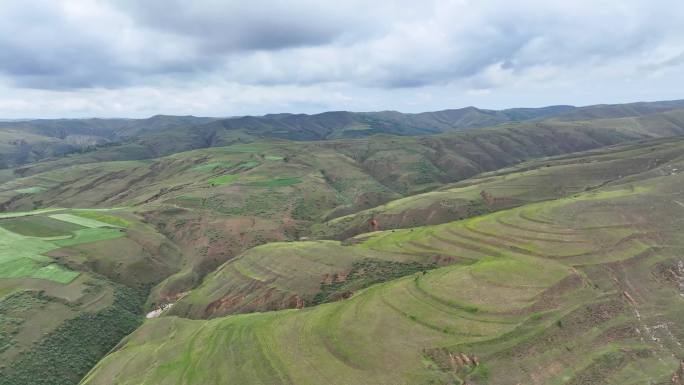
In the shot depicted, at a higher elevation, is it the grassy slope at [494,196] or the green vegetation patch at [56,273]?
the grassy slope at [494,196]

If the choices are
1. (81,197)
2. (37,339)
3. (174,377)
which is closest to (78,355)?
(37,339)

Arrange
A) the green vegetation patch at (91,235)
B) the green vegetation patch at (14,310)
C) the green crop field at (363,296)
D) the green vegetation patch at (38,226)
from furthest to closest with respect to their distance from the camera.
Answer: the green vegetation patch at (38,226)
the green vegetation patch at (91,235)
the green vegetation patch at (14,310)
the green crop field at (363,296)

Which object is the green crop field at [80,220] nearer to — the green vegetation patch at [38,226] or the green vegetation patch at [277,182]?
A: the green vegetation patch at [38,226]

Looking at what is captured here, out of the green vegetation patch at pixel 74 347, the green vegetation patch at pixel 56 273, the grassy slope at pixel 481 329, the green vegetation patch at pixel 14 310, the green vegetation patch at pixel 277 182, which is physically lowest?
the green vegetation patch at pixel 74 347

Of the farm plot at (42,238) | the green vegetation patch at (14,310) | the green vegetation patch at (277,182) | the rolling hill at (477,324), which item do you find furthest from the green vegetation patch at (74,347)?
the green vegetation patch at (277,182)

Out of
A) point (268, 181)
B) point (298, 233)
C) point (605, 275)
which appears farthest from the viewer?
point (268, 181)

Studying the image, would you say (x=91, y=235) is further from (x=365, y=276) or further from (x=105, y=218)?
(x=365, y=276)

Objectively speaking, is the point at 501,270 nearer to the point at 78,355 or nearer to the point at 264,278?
the point at 264,278
